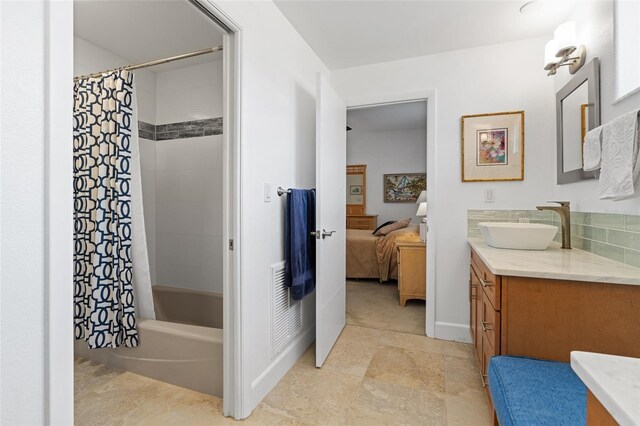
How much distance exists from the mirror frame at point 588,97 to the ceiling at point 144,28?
2.13m

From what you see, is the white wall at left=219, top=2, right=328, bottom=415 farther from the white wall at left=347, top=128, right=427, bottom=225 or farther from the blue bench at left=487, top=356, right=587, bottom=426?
the white wall at left=347, top=128, right=427, bottom=225

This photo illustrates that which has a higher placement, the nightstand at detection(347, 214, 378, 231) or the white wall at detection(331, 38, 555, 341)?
the white wall at detection(331, 38, 555, 341)

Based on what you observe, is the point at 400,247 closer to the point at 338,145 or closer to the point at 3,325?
the point at 338,145

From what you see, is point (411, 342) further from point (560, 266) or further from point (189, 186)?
point (189, 186)

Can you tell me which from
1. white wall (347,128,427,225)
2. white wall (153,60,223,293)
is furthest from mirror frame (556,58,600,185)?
white wall (347,128,427,225)

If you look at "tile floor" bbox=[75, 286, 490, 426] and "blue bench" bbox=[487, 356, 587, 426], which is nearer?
"blue bench" bbox=[487, 356, 587, 426]

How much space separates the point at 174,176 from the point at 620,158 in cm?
314

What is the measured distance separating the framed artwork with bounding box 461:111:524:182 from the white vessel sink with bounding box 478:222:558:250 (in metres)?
0.70

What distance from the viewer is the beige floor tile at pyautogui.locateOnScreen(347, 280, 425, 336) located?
2.88m

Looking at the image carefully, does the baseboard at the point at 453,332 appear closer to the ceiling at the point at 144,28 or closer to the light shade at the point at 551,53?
the light shade at the point at 551,53

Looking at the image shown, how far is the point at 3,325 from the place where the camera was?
72 centimetres

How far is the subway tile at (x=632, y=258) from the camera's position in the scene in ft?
4.54

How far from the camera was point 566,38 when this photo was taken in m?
1.87

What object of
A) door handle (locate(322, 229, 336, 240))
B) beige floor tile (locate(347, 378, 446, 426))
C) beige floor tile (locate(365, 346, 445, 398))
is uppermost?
door handle (locate(322, 229, 336, 240))
